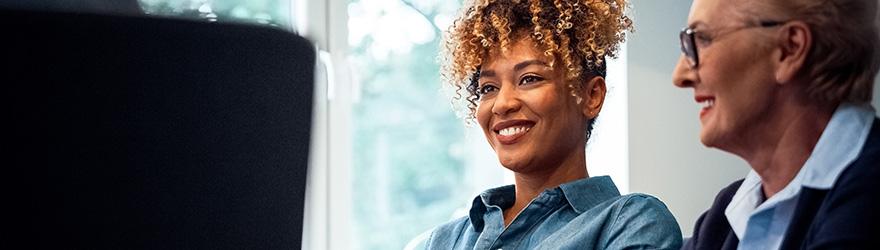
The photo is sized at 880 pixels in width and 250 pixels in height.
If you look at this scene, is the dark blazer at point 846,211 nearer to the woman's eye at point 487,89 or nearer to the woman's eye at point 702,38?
the woman's eye at point 702,38

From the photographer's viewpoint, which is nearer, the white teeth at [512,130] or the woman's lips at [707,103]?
the woman's lips at [707,103]

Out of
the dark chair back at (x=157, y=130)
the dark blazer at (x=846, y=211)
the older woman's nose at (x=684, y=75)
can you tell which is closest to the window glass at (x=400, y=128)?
the older woman's nose at (x=684, y=75)

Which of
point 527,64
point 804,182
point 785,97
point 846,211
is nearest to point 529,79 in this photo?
point 527,64

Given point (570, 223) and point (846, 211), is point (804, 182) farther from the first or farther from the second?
point (570, 223)

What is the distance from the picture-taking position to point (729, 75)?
140 centimetres

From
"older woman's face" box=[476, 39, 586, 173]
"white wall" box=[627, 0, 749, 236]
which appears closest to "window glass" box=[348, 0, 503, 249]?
"white wall" box=[627, 0, 749, 236]

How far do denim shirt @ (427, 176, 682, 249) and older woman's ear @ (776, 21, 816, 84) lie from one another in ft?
1.50

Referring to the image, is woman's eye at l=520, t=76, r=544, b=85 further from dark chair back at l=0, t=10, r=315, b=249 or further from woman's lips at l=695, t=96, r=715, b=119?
dark chair back at l=0, t=10, r=315, b=249

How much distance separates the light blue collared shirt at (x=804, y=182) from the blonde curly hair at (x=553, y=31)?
1.81 feet

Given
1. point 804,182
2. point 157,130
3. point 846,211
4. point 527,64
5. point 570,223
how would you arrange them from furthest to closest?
point 527,64 → point 570,223 → point 804,182 → point 846,211 → point 157,130

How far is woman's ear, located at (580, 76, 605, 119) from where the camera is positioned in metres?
1.98

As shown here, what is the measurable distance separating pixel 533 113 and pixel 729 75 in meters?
0.58

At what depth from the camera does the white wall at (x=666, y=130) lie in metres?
3.09

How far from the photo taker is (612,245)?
5.73 feet
